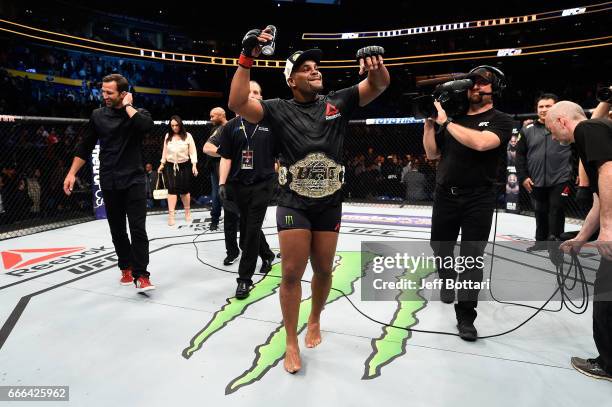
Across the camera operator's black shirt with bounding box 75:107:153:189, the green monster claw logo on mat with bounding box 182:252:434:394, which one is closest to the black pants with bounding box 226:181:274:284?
the green monster claw logo on mat with bounding box 182:252:434:394

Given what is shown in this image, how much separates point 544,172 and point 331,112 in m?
3.02

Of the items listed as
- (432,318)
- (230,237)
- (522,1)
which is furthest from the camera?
(522,1)

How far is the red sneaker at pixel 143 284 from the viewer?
9.69ft

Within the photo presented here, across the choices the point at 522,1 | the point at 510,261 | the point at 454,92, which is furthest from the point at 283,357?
the point at 522,1

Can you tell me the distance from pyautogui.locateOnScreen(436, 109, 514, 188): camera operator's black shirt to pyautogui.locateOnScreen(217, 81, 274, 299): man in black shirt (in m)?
1.30

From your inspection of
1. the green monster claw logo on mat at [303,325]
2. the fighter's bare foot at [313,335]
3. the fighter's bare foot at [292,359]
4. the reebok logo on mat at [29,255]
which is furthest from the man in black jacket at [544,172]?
the reebok logo on mat at [29,255]

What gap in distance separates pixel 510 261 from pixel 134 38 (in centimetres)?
1737

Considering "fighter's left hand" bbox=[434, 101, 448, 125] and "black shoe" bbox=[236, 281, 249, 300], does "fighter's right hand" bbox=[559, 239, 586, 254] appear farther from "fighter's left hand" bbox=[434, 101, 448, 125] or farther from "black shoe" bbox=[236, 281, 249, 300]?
"black shoe" bbox=[236, 281, 249, 300]

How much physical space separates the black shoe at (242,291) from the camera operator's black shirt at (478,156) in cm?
158

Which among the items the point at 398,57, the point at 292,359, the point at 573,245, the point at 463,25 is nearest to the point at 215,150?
the point at 292,359

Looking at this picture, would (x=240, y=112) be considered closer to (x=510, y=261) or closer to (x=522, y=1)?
(x=510, y=261)

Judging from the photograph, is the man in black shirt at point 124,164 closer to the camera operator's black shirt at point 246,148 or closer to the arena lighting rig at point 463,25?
the camera operator's black shirt at point 246,148

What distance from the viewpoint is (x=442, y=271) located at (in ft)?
8.84

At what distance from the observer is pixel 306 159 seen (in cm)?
188
